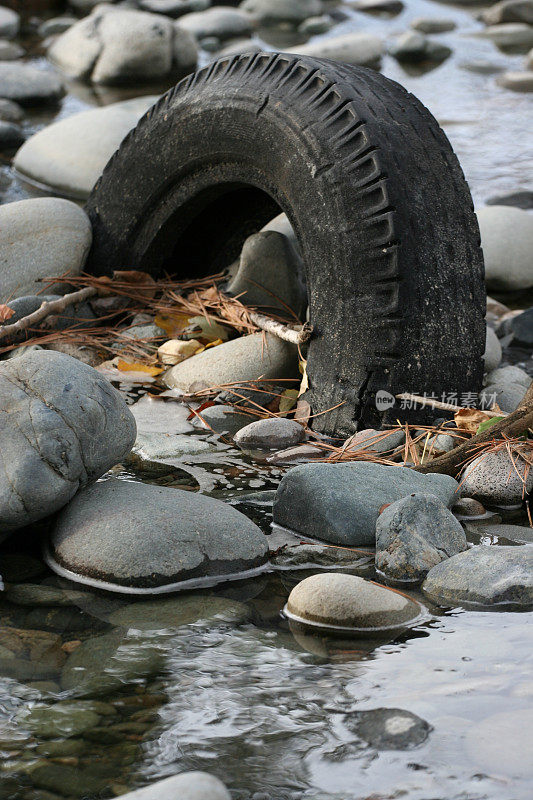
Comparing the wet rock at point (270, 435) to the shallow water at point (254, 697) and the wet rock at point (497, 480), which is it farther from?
the shallow water at point (254, 697)

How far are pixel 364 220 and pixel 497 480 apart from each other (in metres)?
1.00

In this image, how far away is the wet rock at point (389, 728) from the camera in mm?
1842

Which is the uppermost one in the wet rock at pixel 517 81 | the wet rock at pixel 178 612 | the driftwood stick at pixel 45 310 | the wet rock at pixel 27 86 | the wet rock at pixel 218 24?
the wet rock at pixel 218 24

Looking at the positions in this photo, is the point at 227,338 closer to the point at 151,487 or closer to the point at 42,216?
the point at 42,216

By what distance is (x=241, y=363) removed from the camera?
12.3 feet

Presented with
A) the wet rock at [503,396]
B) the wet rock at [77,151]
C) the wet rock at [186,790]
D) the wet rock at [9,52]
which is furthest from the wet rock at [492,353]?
the wet rock at [9,52]

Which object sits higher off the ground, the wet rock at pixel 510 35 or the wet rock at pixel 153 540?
the wet rock at pixel 510 35

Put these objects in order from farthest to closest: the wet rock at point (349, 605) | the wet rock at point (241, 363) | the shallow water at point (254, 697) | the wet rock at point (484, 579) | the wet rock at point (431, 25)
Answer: the wet rock at point (431, 25)
the wet rock at point (241, 363)
the wet rock at point (484, 579)
the wet rock at point (349, 605)
the shallow water at point (254, 697)

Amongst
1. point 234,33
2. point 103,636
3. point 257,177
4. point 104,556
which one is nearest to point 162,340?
point 257,177

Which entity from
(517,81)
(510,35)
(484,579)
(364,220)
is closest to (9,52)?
(517,81)

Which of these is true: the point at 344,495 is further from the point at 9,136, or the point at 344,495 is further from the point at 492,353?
the point at 9,136

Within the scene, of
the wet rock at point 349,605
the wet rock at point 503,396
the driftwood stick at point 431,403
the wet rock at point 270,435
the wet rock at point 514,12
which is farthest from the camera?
the wet rock at point 514,12

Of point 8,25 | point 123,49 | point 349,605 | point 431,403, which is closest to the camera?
point 349,605

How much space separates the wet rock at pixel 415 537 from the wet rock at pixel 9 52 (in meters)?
11.4
